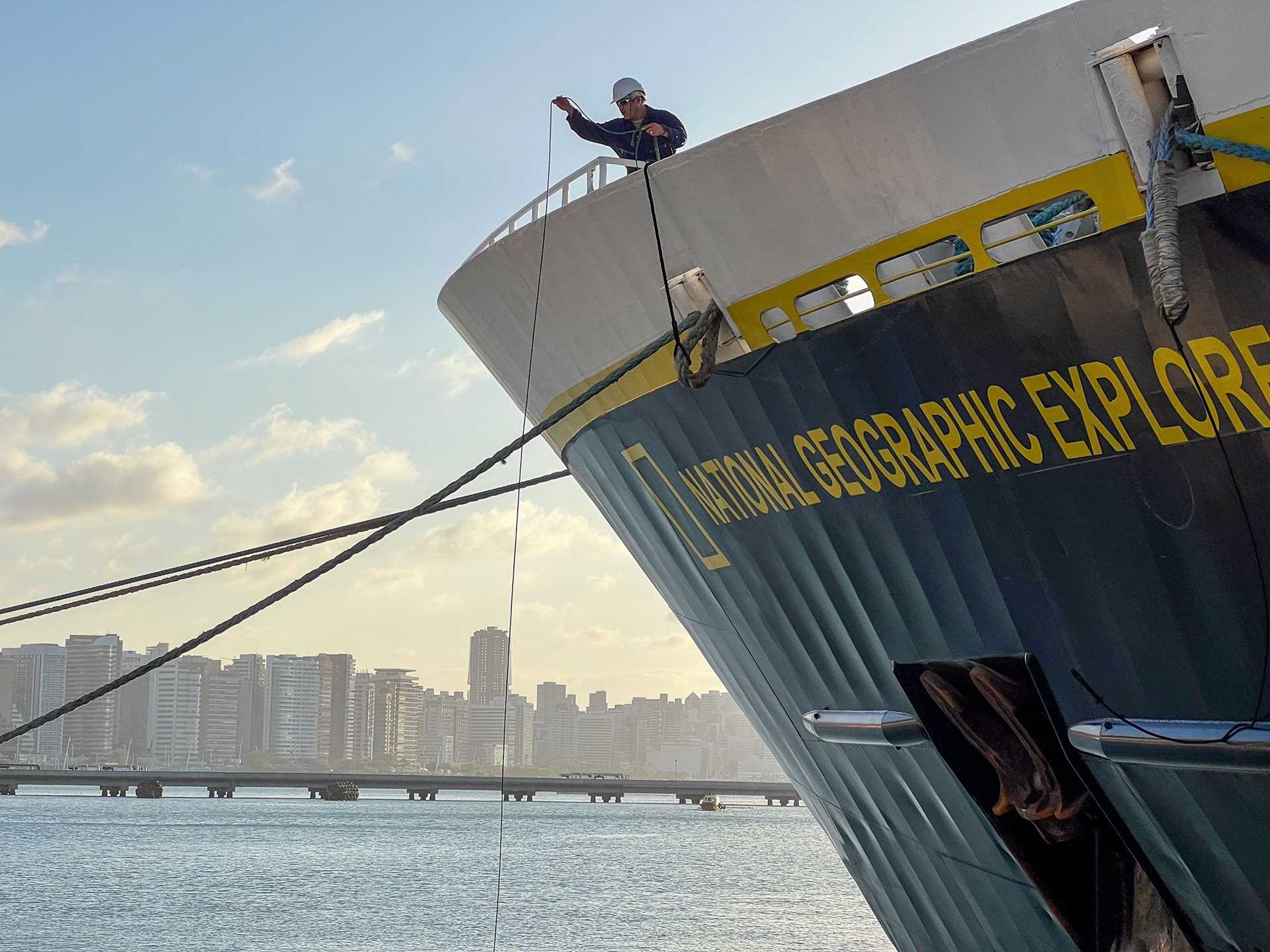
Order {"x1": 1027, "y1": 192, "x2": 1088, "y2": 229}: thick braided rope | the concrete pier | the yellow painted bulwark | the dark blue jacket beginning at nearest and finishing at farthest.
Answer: the yellow painted bulwark → {"x1": 1027, "y1": 192, "x2": 1088, "y2": 229}: thick braided rope → the dark blue jacket → the concrete pier

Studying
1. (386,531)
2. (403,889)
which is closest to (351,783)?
(403,889)

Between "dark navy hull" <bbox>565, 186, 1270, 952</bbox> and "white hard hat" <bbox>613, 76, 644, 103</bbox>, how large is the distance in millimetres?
1826

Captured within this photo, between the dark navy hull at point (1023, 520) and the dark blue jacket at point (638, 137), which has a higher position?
the dark blue jacket at point (638, 137)

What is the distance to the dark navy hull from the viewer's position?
4.68 m

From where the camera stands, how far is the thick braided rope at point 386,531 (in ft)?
21.5

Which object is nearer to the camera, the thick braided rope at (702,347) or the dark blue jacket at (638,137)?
the thick braided rope at (702,347)

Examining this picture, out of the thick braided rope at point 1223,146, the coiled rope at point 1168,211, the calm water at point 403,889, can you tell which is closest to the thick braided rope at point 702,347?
the coiled rope at point 1168,211

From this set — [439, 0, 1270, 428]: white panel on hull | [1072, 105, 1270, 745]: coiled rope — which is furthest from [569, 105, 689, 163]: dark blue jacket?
[1072, 105, 1270, 745]: coiled rope

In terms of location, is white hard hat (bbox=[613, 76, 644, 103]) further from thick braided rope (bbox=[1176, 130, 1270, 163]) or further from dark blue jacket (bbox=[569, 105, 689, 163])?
thick braided rope (bbox=[1176, 130, 1270, 163])

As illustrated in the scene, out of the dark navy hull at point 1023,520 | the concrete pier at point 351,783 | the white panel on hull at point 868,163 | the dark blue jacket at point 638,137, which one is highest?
the dark blue jacket at point 638,137

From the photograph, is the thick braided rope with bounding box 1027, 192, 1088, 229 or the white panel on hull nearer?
the white panel on hull

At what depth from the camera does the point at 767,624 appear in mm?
7090

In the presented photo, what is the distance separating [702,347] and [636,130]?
1.98 m

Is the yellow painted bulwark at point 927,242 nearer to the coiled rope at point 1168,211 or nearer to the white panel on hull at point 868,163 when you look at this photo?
the white panel on hull at point 868,163
